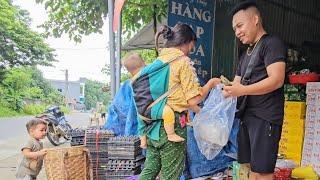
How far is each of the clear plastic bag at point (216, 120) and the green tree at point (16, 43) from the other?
86.2 ft

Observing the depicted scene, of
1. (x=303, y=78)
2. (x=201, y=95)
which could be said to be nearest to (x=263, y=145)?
(x=201, y=95)

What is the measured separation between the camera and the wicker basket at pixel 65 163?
14.4 ft

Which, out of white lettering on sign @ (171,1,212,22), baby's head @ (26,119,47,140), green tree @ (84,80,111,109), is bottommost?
green tree @ (84,80,111,109)

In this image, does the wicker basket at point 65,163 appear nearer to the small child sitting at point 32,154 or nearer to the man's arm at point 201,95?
the small child sitting at point 32,154

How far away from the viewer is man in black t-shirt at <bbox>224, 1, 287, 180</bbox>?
2635 millimetres

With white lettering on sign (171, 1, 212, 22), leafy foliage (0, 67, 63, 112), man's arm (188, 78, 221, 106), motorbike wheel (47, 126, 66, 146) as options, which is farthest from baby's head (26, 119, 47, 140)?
leafy foliage (0, 67, 63, 112)

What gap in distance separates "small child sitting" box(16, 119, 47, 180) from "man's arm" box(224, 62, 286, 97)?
256cm

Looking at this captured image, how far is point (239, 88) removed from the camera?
266 cm

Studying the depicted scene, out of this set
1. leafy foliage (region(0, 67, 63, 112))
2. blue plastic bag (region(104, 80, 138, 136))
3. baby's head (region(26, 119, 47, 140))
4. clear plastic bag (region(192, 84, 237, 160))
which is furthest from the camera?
leafy foliage (region(0, 67, 63, 112))

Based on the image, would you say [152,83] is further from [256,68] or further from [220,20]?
[220,20]

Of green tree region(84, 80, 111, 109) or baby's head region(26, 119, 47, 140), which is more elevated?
baby's head region(26, 119, 47, 140)

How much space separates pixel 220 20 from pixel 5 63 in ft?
89.2

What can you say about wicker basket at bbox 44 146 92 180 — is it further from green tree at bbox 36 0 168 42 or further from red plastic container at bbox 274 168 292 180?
green tree at bbox 36 0 168 42

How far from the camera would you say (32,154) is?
4.37 metres
